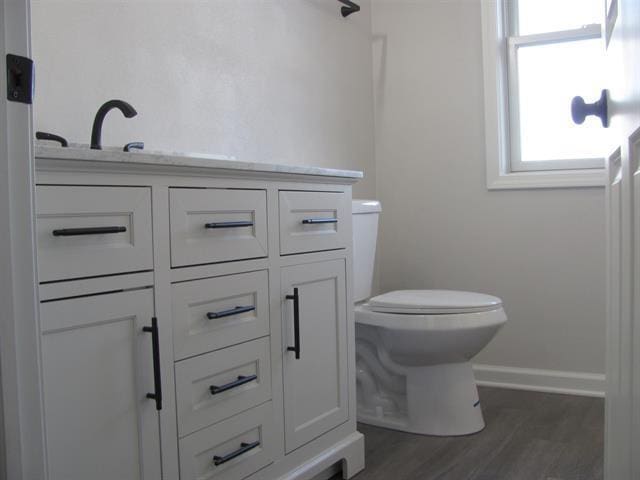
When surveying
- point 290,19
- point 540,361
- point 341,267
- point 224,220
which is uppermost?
point 290,19

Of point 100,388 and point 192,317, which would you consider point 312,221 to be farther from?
point 100,388

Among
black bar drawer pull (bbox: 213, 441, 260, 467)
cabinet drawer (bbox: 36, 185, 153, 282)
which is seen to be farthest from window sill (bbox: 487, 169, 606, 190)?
cabinet drawer (bbox: 36, 185, 153, 282)

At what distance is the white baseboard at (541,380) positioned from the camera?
2.52 metres

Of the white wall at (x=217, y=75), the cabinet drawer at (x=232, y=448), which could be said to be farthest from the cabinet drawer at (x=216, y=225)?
the white wall at (x=217, y=75)

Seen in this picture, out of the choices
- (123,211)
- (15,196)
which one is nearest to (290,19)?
(123,211)

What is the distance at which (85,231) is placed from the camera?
1.06 metres

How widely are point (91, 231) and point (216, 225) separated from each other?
31cm

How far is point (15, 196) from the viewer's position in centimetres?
70

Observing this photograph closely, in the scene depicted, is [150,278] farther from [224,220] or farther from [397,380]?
[397,380]

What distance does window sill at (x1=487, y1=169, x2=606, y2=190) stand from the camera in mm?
2514

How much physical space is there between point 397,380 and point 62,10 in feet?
5.25

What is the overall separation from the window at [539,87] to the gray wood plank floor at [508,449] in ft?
3.11

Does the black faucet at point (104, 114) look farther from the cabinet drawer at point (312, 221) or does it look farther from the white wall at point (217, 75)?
the cabinet drawer at point (312, 221)

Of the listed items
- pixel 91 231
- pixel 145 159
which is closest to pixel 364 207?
pixel 145 159
